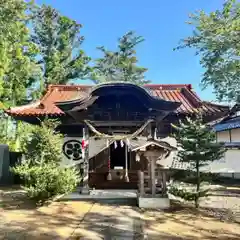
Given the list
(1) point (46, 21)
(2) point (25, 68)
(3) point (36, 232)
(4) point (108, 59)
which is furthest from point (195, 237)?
(4) point (108, 59)

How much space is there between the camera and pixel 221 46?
6801 mm

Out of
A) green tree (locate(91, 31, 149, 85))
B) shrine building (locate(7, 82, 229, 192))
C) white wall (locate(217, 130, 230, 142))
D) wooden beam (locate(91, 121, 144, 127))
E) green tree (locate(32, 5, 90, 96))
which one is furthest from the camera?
green tree (locate(91, 31, 149, 85))

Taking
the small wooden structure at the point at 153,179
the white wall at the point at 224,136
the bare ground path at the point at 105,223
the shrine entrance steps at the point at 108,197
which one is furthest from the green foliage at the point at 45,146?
the white wall at the point at 224,136

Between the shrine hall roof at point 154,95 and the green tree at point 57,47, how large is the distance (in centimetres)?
935

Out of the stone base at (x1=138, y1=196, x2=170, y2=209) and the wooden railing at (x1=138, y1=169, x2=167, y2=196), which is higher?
the wooden railing at (x1=138, y1=169, x2=167, y2=196)

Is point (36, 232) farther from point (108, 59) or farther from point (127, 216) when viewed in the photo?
point (108, 59)

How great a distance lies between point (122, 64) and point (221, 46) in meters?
29.3

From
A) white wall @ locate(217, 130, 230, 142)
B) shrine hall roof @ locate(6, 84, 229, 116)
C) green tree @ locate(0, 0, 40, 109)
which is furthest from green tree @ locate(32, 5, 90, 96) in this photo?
white wall @ locate(217, 130, 230, 142)

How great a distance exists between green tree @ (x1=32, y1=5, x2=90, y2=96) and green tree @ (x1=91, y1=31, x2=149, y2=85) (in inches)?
336

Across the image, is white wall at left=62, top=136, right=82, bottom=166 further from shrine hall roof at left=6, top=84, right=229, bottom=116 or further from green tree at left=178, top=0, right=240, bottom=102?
Answer: green tree at left=178, top=0, right=240, bottom=102

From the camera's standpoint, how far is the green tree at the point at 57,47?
24.5 meters

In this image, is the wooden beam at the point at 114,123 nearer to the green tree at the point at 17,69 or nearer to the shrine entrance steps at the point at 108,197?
the shrine entrance steps at the point at 108,197

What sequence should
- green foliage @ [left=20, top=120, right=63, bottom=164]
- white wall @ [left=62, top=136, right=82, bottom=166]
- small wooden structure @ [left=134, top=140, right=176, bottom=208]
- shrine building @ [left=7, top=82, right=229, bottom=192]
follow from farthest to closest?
white wall @ [left=62, top=136, right=82, bottom=166] → green foliage @ [left=20, top=120, right=63, bottom=164] → shrine building @ [left=7, top=82, right=229, bottom=192] → small wooden structure @ [left=134, top=140, right=176, bottom=208]

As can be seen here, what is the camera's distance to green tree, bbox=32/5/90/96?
24.5 metres
